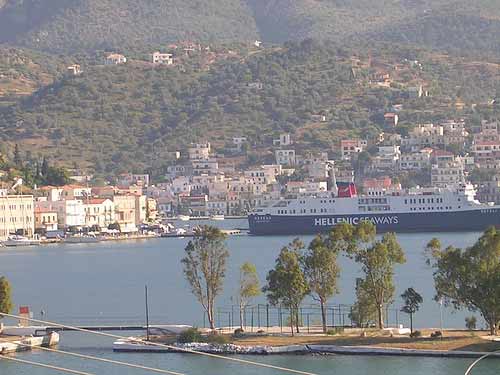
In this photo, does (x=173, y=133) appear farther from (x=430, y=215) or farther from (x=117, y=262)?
(x=117, y=262)

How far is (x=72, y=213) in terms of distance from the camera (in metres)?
104

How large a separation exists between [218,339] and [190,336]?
68cm

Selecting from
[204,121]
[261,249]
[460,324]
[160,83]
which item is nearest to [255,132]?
[204,121]

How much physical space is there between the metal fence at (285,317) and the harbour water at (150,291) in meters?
0.67

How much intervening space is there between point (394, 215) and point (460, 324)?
178ft

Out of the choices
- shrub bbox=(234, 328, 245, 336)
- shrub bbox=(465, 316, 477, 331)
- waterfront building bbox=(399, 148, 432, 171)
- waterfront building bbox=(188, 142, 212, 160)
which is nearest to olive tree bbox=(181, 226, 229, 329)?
shrub bbox=(234, 328, 245, 336)

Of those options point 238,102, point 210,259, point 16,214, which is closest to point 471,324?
point 210,259

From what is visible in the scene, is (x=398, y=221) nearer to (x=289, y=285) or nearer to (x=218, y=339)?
(x=289, y=285)

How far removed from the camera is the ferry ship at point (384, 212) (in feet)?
308

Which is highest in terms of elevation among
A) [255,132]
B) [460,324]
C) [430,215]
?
[255,132]

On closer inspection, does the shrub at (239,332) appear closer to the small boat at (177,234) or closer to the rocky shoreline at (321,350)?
the rocky shoreline at (321,350)

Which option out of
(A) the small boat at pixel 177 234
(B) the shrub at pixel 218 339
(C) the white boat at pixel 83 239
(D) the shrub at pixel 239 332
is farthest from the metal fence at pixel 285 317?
(A) the small boat at pixel 177 234

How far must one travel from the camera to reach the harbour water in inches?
1382

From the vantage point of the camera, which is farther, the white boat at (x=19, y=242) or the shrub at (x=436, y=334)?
the white boat at (x=19, y=242)
